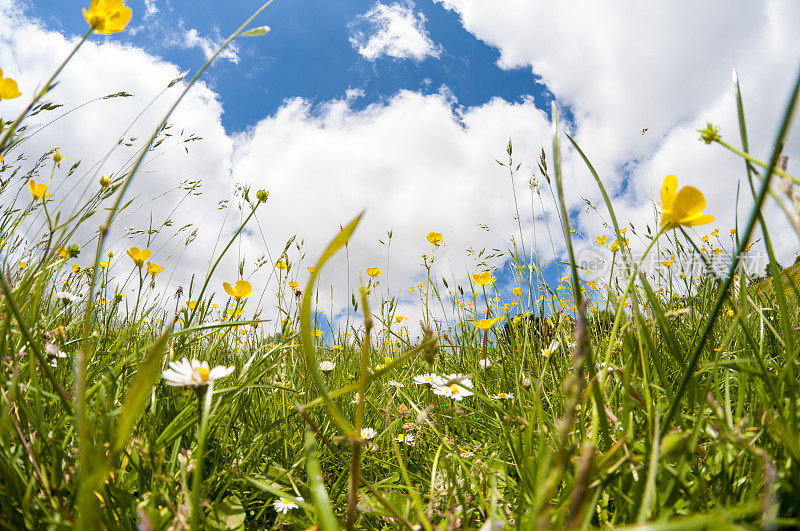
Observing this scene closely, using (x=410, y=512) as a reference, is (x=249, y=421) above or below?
above

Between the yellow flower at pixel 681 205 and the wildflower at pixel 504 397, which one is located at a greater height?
the yellow flower at pixel 681 205

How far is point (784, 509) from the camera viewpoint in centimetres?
72

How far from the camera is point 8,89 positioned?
43.8 inches

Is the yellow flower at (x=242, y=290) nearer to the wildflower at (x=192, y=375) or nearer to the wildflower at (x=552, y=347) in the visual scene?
the wildflower at (x=192, y=375)

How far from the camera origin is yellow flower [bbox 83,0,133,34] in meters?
1.08

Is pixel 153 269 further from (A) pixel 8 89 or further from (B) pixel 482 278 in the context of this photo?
(B) pixel 482 278

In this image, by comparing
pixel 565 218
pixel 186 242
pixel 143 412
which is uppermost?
pixel 186 242

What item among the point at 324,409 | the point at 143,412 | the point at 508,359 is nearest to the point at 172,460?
the point at 143,412

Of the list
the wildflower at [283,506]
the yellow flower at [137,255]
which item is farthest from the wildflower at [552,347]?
the yellow flower at [137,255]

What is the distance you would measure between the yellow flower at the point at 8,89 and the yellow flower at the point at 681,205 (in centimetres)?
148

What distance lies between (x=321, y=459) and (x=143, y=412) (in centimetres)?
55

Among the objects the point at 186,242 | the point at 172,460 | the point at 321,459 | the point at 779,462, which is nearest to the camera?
the point at 779,462

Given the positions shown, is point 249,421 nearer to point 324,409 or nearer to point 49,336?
point 324,409

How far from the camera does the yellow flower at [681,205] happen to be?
0.78 meters
